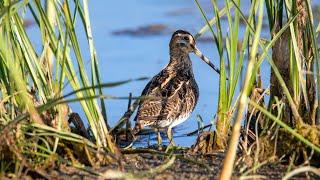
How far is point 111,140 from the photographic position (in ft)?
16.3

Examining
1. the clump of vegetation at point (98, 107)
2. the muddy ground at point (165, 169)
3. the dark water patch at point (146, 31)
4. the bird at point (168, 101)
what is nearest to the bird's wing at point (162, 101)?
the bird at point (168, 101)

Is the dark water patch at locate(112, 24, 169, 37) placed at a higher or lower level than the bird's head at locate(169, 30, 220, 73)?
higher

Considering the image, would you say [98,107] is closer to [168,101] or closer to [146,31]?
[168,101]

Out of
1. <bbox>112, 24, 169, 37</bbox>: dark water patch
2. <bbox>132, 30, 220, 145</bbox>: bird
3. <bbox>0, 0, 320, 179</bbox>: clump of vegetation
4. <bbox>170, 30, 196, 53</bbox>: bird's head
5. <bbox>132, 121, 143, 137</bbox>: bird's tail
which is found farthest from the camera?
<bbox>112, 24, 169, 37</bbox>: dark water patch

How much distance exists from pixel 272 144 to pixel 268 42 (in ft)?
2.04

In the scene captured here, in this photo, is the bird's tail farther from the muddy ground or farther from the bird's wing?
the muddy ground

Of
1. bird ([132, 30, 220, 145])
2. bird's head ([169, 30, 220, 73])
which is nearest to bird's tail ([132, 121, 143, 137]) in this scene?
bird ([132, 30, 220, 145])

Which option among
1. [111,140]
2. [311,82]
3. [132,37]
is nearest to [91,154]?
[111,140]

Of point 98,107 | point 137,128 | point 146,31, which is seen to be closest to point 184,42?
point 137,128

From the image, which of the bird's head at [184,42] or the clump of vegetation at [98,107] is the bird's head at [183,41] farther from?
the clump of vegetation at [98,107]

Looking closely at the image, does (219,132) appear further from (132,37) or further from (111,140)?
(132,37)

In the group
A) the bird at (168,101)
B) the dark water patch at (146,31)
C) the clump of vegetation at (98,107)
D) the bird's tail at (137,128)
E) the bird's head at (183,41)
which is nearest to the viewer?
the clump of vegetation at (98,107)

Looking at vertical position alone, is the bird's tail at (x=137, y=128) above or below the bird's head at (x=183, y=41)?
below

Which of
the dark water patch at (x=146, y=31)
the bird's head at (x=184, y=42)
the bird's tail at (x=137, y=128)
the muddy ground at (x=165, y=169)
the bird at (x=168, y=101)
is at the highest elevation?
the dark water patch at (x=146, y=31)
